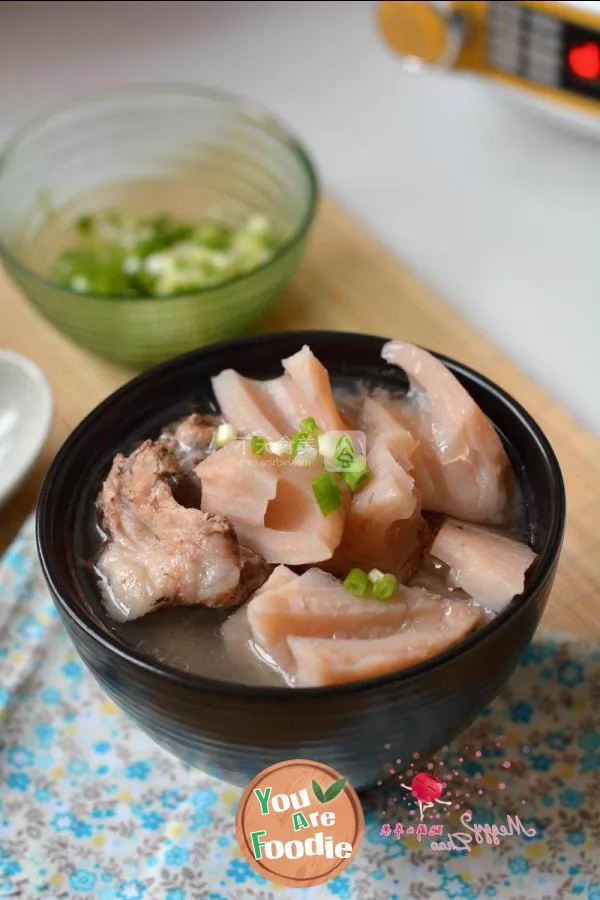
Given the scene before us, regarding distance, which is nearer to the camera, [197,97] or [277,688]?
[277,688]

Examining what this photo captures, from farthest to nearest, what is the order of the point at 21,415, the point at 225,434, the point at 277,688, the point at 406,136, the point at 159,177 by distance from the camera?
the point at 406,136, the point at 159,177, the point at 21,415, the point at 225,434, the point at 277,688

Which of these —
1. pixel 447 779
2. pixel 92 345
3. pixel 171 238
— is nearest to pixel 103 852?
pixel 447 779

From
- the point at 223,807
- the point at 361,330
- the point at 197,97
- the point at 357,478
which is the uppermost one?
the point at 357,478

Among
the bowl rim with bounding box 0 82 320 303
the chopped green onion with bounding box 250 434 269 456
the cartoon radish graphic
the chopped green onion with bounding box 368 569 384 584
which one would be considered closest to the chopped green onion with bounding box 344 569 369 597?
the chopped green onion with bounding box 368 569 384 584

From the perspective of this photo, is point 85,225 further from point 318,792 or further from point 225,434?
point 318,792

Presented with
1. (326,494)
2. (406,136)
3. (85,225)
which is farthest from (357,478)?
(406,136)

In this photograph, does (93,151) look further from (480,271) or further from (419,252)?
(480,271)
